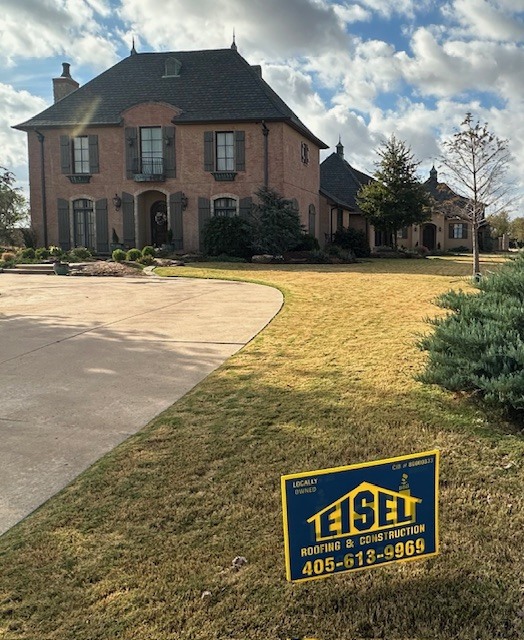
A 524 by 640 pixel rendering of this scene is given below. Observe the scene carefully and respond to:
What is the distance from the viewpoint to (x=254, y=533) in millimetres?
2797

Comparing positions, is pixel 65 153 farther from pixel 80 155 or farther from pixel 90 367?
pixel 90 367

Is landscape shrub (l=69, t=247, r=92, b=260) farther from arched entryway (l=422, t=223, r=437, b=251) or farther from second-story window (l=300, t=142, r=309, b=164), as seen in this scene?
arched entryway (l=422, t=223, r=437, b=251)

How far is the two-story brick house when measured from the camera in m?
26.1

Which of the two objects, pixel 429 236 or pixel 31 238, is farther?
pixel 429 236

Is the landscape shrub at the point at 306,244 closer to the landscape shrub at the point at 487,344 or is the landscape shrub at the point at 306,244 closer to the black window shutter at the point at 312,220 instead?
the black window shutter at the point at 312,220

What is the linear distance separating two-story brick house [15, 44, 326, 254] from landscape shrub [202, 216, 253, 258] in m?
1.80

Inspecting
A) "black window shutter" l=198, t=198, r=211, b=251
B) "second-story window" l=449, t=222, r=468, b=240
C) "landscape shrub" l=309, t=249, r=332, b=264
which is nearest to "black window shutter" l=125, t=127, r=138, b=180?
"black window shutter" l=198, t=198, r=211, b=251


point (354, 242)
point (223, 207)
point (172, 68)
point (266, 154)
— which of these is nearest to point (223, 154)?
point (266, 154)

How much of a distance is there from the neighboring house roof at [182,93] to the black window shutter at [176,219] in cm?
364

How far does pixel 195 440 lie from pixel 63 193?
2679 cm

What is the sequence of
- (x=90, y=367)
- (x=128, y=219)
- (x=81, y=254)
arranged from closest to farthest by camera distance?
1. (x=90, y=367)
2. (x=81, y=254)
3. (x=128, y=219)

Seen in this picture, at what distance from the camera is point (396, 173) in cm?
2970

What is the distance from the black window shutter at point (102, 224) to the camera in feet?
90.2

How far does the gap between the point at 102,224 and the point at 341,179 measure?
17.9m
